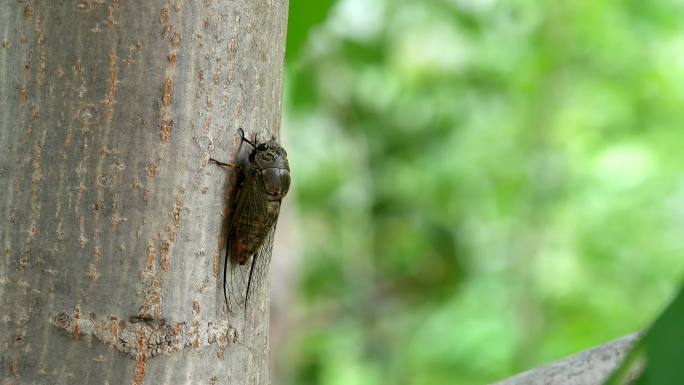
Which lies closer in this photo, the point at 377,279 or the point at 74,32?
the point at 74,32

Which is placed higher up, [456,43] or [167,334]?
[456,43]

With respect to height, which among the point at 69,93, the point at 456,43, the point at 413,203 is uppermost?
the point at 456,43

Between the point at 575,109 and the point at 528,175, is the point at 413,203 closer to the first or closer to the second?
the point at 528,175

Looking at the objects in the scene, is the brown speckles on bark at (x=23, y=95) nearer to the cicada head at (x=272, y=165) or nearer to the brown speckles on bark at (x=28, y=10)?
the brown speckles on bark at (x=28, y=10)

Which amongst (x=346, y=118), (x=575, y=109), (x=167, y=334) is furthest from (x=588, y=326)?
(x=167, y=334)

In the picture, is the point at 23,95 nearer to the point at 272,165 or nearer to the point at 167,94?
the point at 167,94

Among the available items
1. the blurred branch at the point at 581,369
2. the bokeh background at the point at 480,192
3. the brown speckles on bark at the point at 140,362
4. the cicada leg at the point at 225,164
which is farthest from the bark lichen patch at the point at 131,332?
the bokeh background at the point at 480,192
